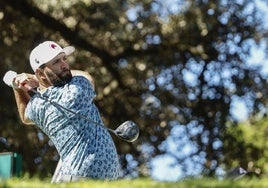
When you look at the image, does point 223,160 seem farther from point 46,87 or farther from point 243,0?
point 46,87

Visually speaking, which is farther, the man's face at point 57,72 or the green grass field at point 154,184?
the man's face at point 57,72

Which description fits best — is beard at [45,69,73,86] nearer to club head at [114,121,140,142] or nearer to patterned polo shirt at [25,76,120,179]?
patterned polo shirt at [25,76,120,179]

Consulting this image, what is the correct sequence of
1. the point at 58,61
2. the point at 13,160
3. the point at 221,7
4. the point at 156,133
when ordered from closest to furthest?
1. the point at 13,160
2. the point at 58,61
3. the point at 221,7
4. the point at 156,133

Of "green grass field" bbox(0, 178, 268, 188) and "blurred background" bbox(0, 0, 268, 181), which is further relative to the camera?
"blurred background" bbox(0, 0, 268, 181)

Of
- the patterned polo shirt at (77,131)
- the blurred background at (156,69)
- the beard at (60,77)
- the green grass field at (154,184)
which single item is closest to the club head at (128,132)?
the patterned polo shirt at (77,131)

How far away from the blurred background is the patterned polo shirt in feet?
24.8

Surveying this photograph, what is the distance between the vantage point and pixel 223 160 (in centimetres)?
1555

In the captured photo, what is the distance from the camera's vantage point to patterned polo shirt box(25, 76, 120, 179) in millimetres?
6426

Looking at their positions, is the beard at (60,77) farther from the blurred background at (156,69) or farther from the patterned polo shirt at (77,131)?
the blurred background at (156,69)

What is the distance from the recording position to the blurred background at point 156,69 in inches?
582

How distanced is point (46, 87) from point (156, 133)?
29.8 feet

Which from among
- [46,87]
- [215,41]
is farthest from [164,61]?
[46,87]

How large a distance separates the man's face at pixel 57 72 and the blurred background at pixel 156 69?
7.46 m

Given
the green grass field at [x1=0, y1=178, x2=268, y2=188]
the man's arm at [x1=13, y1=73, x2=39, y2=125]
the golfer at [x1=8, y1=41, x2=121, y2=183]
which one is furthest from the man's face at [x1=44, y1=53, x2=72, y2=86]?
the green grass field at [x1=0, y1=178, x2=268, y2=188]
